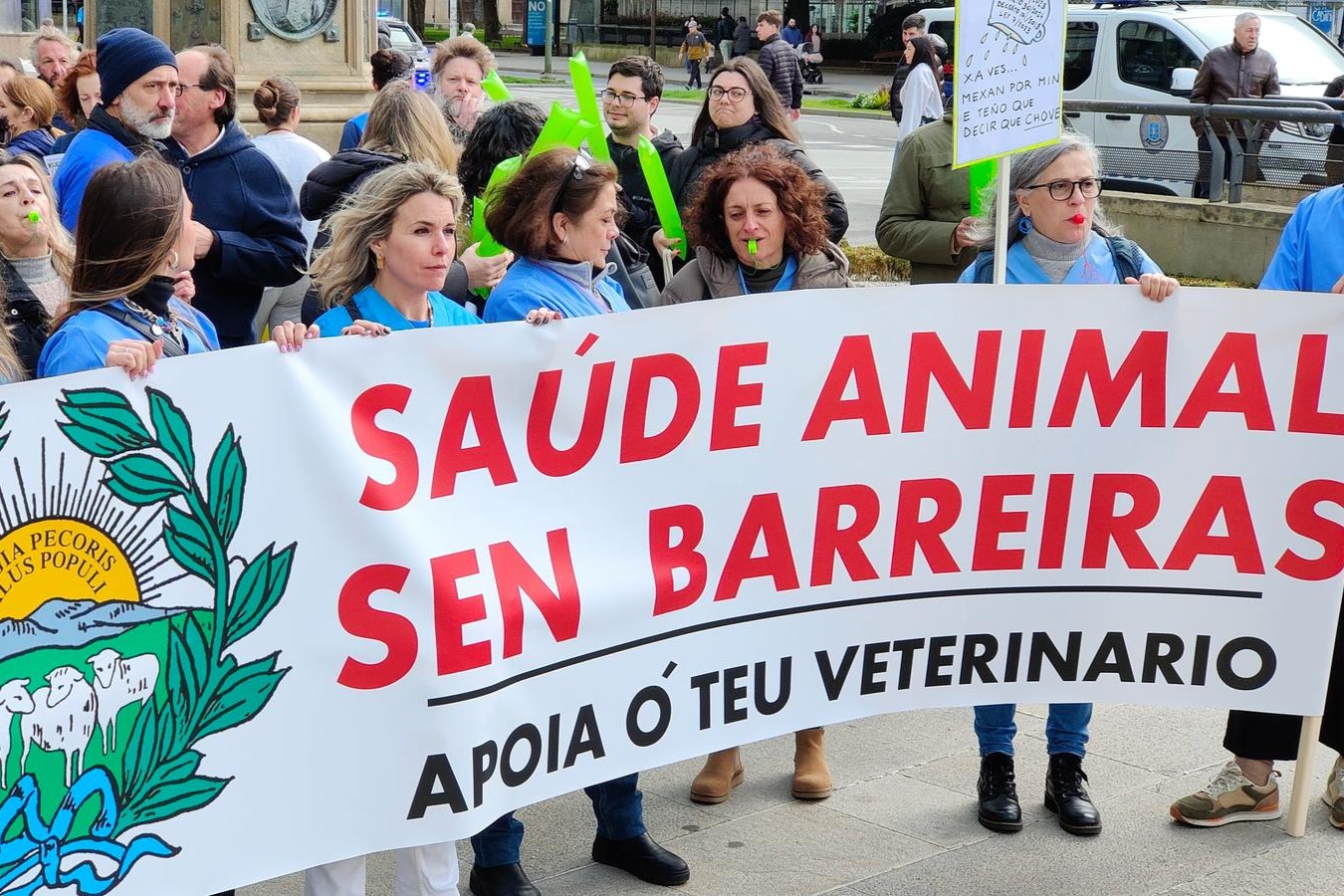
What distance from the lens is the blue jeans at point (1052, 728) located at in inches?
163

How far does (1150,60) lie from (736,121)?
9032 mm

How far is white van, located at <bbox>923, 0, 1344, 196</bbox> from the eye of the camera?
12734mm

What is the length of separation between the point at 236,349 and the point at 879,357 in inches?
55.8

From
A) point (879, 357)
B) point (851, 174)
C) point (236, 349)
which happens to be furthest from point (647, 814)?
point (851, 174)

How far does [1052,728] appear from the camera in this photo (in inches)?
164

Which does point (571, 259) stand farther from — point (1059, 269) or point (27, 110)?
point (27, 110)

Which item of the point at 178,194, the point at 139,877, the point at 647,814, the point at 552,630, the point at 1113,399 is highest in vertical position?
the point at 178,194

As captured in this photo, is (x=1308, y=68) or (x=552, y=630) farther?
(x=1308, y=68)

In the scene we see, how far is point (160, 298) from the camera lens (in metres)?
3.30

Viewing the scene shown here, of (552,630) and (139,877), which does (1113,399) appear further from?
(139,877)

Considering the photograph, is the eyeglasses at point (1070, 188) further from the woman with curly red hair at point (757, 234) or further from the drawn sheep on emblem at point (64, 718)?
the drawn sheep on emblem at point (64, 718)

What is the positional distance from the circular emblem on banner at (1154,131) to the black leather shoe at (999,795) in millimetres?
9391

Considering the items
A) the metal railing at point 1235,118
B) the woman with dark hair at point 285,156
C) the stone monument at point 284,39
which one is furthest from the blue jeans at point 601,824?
the metal railing at point 1235,118

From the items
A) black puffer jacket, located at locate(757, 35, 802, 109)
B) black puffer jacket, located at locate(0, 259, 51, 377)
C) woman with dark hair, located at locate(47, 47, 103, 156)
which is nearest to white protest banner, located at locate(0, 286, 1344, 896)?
black puffer jacket, located at locate(0, 259, 51, 377)
